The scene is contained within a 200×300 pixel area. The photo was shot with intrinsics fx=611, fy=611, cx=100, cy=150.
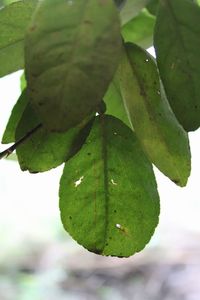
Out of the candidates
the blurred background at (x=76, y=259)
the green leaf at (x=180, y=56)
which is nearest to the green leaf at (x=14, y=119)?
the green leaf at (x=180, y=56)

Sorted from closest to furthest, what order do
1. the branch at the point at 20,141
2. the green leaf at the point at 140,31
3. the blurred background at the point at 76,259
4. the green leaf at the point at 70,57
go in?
1. the green leaf at the point at 70,57
2. the branch at the point at 20,141
3. the green leaf at the point at 140,31
4. the blurred background at the point at 76,259

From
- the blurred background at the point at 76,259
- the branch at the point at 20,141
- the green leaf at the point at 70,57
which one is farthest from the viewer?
the blurred background at the point at 76,259

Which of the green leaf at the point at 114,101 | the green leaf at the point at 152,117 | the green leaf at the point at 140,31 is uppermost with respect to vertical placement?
the green leaf at the point at 152,117

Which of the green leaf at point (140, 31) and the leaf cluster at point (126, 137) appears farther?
the green leaf at point (140, 31)

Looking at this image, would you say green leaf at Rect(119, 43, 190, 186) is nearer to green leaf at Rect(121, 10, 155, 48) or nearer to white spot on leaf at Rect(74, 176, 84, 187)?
white spot on leaf at Rect(74, 176, 84, 187)

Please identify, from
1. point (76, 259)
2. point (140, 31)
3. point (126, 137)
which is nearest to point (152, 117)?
point (126, 137)

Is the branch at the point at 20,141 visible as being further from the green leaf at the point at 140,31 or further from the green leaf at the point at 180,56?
the green leaf at the point at 140,31
